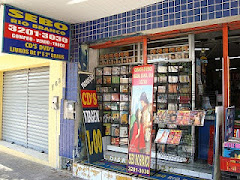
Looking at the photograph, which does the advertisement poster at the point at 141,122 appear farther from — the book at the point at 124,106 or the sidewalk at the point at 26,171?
the sidewalk at the point at 26,171

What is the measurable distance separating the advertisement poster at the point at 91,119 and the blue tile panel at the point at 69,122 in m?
0.20

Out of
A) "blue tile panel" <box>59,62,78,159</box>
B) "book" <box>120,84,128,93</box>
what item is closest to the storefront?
"blue tile panel" <box>59,62,78,159</box>

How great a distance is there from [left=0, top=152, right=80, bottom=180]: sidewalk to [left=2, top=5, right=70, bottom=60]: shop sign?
2.50 metres

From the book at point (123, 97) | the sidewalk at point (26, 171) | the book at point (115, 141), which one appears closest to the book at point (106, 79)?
the book at point (123, 97)

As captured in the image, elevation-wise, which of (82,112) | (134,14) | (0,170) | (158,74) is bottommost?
(0,170)

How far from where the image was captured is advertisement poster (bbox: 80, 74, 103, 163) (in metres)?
4.81

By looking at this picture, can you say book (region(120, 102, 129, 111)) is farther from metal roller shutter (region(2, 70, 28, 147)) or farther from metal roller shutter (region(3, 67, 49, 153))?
metal roller shutter (region(2, 70, 28, 147))

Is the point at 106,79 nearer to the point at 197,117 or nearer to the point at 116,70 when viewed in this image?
the point at 116,70

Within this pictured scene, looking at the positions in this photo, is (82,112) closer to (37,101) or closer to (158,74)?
(158,74)

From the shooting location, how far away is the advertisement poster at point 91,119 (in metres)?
4.81

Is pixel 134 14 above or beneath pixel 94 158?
above

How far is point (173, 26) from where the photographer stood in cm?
378

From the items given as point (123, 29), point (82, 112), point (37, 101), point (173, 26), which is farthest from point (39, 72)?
point (173, 26)

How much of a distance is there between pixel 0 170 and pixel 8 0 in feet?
12.5
